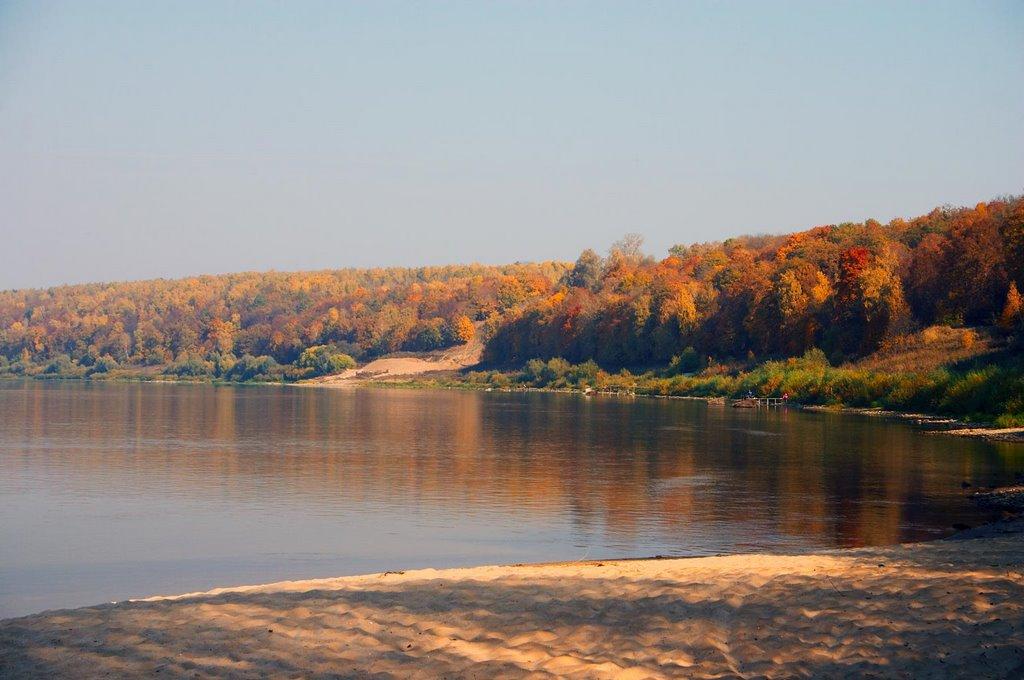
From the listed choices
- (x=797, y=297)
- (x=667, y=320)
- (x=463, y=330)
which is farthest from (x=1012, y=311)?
(x=463, y=330)

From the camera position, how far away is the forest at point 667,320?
6178 cm

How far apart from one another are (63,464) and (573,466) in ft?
45.4

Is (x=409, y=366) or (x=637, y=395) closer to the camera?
(x=637, y=395)

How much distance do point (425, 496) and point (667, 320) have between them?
7032 cm

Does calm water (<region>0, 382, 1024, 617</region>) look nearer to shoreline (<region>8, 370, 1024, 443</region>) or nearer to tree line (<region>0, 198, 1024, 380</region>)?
shoreline (<region>8, 370, 1024, 443</region>)

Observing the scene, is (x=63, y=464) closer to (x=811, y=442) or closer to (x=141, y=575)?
(x=141, y=575)

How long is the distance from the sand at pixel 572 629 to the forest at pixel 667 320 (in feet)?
102

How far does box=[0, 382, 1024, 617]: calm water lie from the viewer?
1647 cm

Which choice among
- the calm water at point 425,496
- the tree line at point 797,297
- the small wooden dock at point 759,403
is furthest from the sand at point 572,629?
the small wooden dock at point 759,403

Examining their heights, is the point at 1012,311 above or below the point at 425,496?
above

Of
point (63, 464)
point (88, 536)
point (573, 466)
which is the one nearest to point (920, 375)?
point (573, 466)

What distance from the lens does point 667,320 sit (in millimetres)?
92000

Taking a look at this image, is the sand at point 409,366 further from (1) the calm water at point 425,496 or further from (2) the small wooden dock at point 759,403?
(1) the calm water at point 425,496

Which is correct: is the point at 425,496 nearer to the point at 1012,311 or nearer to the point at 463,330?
the point at 1012,311
